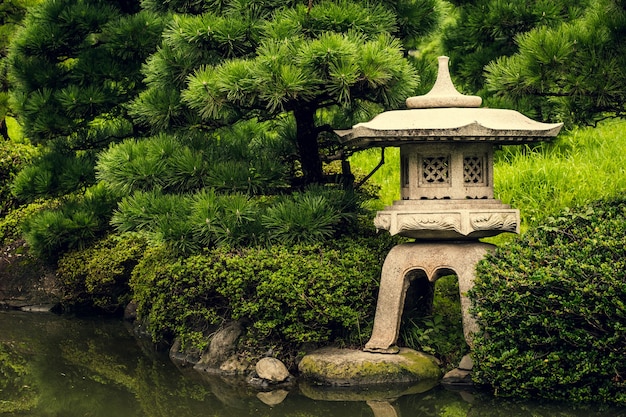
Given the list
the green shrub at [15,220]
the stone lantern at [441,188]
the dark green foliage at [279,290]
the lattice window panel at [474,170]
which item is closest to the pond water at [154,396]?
the dark green foliage at [279,290]

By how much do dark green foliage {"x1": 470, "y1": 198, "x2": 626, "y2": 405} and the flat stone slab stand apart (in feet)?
1.81

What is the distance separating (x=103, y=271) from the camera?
8.32m

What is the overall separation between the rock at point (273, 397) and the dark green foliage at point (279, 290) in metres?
0.45

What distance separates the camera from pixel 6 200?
1079 centimetres

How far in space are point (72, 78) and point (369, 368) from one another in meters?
4.24

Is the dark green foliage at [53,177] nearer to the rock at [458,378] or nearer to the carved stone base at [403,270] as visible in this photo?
the carved stone base at [403,270]

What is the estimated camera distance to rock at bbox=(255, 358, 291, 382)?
615cm

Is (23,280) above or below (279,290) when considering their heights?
below

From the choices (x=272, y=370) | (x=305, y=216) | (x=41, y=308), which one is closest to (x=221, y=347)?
(x=272, y=370)

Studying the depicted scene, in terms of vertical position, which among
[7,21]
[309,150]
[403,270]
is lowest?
[403,270]

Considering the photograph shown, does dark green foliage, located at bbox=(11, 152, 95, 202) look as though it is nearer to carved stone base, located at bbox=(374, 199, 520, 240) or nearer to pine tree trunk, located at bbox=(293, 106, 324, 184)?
pine tree trunk, located at bbox=(293, 106, 324, 184)

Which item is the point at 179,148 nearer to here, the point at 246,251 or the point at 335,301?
the point at 246,251

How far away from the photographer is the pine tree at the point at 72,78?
7973mm

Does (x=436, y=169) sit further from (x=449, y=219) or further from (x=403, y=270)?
(x=403, y=270)
